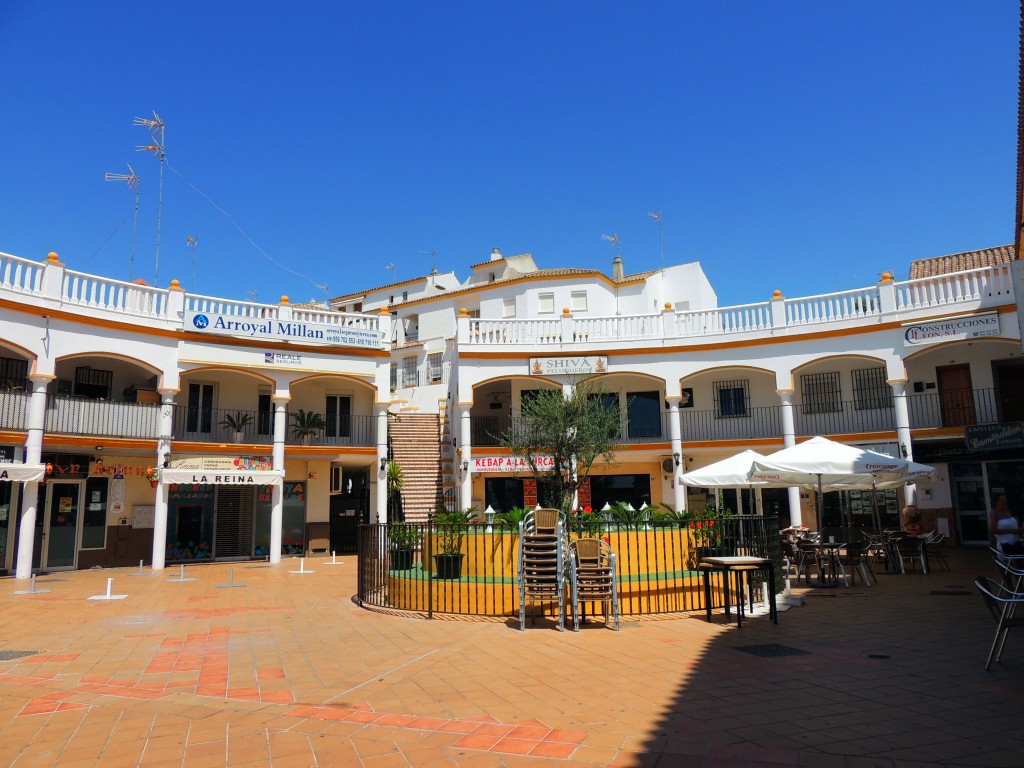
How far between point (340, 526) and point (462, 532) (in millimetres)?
14783

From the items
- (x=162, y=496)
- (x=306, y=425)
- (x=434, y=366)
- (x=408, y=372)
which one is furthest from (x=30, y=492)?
(x=408, y=372)

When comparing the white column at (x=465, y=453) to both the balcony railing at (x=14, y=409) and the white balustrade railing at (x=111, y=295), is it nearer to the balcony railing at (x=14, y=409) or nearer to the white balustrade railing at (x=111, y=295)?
the white balustrade railing at (x=111, y=295)

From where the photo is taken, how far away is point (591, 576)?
8.94 meters

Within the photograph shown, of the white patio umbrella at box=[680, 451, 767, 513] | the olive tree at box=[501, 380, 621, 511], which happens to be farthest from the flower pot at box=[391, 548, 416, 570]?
the white patio umbrella at box=[680, 451, 767, 513]

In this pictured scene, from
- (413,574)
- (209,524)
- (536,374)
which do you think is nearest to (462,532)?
(413,574)

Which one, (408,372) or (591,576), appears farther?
(408,372)

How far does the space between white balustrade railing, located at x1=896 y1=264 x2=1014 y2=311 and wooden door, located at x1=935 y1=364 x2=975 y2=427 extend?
2.77 m

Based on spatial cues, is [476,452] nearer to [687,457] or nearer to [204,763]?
[687,457]

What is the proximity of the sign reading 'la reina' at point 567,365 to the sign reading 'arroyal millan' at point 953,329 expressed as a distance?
29.8ft

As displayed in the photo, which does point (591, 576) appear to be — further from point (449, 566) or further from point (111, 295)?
point (111, 295)

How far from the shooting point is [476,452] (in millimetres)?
23938

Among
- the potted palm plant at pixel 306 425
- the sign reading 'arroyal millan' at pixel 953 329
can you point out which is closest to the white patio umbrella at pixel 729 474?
the sign reading 'arroyal millan' at pixel 953 329

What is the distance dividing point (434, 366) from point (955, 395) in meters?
23.6

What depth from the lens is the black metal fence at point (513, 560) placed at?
994cm
